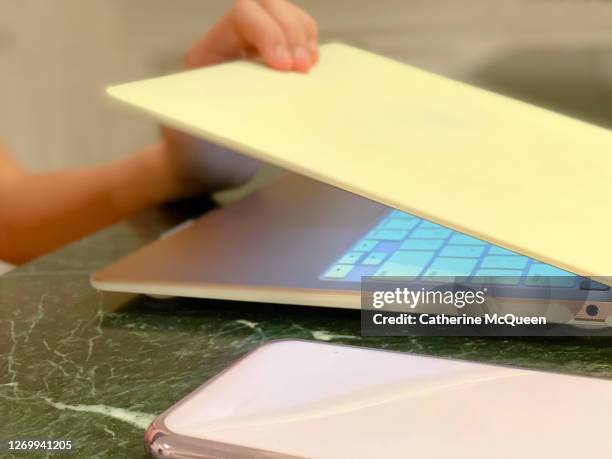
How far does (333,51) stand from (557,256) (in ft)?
1.13

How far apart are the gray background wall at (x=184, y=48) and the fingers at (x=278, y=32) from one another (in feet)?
0.99

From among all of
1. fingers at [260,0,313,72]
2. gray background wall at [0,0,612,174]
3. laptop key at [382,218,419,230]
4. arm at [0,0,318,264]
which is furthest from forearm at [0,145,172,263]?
laptop key at [382,218,419,230]

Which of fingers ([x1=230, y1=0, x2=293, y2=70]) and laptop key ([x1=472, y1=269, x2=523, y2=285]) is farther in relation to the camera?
fingers ([x1=230, y1=0, x2=293, y2=70])

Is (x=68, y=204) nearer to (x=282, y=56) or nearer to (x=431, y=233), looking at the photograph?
(x=282, y=56)

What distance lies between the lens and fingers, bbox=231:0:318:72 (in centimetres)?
53

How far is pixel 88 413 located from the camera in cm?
33

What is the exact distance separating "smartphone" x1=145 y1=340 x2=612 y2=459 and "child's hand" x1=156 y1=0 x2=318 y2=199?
285 millimetres

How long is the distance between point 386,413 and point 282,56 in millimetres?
328

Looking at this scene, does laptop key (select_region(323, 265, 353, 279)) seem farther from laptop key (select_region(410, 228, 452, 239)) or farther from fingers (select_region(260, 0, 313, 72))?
fingers (select_region(260, 0, 313, 72))

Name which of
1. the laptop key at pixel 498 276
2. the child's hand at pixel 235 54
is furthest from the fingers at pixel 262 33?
the laptop key at pixel 498 276

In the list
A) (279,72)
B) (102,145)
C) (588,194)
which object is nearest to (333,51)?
(279,72)

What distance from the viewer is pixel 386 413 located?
277mm

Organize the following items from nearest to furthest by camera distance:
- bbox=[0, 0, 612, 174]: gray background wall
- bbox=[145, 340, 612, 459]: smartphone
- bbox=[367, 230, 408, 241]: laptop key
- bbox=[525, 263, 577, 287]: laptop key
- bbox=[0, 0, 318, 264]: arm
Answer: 1. bbox=[145, 340, 612, 459]: smartphone
2. bbox=[525, 263, 577, 287]: laptop key
3. bbox=[367, 230, 408, 241]: laptop key
4. bbox=[0, 0, 318, 264]: arm
5. bbox=[0, 0, 612, 174]: gray background wall

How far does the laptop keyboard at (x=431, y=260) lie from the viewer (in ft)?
1.24
